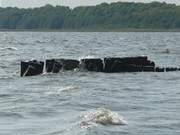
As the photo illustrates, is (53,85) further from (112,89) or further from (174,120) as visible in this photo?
(174,120)

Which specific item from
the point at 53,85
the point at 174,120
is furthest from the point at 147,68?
the point at 174,120

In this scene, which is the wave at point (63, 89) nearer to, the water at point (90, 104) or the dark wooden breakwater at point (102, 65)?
the water at point (90, 104)

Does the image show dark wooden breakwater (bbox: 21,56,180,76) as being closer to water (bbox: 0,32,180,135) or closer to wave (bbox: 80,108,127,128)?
water (bbox: 0,32,180,135)

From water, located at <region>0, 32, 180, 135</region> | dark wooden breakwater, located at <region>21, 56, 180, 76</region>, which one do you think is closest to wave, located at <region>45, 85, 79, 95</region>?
water, located at <region>0, 32, 180, 135</region>

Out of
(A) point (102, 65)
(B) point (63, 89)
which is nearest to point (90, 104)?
(B) point (63, 89)

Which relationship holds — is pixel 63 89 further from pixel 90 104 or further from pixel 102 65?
pixel 102 65

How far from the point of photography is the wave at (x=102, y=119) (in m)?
24.0

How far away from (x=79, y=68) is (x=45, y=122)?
2130 cm

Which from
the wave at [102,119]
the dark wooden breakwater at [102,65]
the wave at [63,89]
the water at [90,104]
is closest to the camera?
the water at [90,104]

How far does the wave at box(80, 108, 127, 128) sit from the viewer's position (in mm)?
23953

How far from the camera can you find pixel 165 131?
22.6 metres

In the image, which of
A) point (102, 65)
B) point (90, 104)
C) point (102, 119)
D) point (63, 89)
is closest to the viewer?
point (102, 119)

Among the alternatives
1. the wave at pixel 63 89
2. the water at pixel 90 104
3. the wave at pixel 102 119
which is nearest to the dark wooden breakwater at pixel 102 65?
the water at pixel 90 104

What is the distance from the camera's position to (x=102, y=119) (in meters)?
24.4
